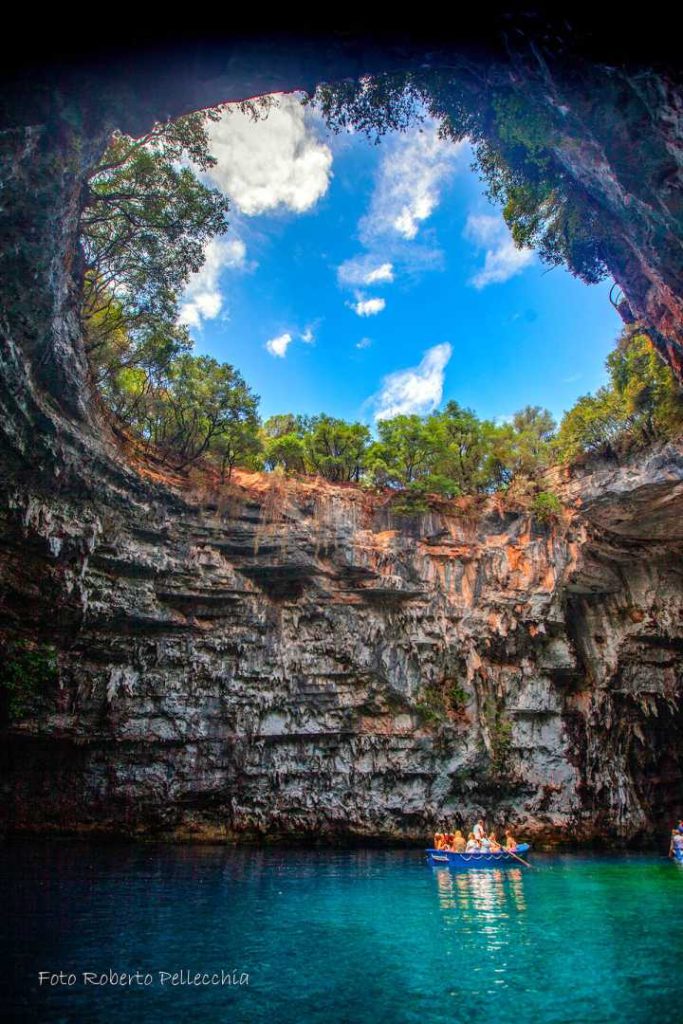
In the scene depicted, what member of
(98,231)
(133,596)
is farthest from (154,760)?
(98,231)

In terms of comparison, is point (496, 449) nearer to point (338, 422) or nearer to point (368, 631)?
point (338, 422)

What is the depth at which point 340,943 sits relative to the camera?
9.40m

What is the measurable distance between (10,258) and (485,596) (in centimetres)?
2009

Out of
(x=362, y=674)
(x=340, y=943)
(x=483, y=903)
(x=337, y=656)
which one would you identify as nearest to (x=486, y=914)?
(x=483, y=903)

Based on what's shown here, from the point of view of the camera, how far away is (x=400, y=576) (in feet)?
76.4

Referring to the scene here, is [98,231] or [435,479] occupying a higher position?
[98,231]

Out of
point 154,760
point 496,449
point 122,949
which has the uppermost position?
point 496,449

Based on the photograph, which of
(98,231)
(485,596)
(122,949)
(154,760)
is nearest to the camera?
(122,949)

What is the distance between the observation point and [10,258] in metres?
9.87

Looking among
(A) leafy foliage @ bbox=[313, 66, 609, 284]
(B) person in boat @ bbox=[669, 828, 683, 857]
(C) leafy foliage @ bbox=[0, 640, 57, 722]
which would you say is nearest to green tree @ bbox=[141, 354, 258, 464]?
(C) leafy foliage @ bbox=[0, 640, 57, 722]

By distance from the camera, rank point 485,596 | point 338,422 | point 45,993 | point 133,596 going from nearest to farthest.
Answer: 1. point 45,993
2. point 133,596
3. point 485,596
4. point 338,422

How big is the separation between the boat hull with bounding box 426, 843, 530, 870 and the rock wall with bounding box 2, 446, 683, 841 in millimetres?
4576

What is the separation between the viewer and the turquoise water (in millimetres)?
6633

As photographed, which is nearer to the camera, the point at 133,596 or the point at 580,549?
the point at 133,596
